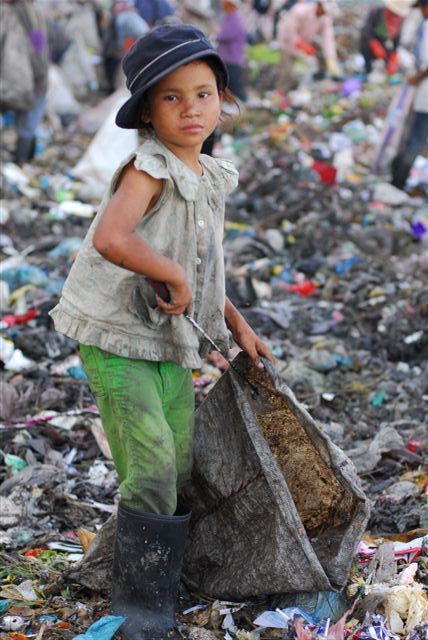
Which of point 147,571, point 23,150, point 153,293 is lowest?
point 23,150

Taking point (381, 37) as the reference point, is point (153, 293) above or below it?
above

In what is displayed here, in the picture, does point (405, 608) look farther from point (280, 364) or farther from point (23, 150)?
point (23, 150)

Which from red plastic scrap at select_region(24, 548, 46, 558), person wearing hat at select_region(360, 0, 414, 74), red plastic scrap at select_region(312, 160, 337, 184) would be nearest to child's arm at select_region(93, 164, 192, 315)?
red plastic scrap at select_region(24, 548, 46, 558)

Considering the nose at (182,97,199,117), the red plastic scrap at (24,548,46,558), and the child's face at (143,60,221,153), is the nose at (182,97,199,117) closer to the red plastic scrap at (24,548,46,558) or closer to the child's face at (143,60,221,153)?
the child's face at (143,60,221,153)

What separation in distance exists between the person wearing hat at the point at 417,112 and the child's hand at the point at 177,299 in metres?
7.78

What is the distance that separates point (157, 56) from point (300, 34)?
541 inches

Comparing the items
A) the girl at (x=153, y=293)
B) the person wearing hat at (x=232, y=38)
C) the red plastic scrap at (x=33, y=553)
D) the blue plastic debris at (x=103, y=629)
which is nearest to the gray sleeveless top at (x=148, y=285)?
the girl at (x=153, y=293)

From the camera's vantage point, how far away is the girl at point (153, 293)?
2.51 m

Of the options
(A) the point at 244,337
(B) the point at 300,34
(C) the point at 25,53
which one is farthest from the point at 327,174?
(A) the point at 244,337

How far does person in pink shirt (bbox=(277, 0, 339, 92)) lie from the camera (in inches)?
593

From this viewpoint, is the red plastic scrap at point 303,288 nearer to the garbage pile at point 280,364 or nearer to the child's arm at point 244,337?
the garbage pile at point 280,364

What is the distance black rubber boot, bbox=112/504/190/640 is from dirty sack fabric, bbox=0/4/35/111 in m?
8.03

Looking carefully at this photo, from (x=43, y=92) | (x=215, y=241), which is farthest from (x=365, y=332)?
(x=43, y=92)

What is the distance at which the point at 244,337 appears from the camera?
9.76 feet
